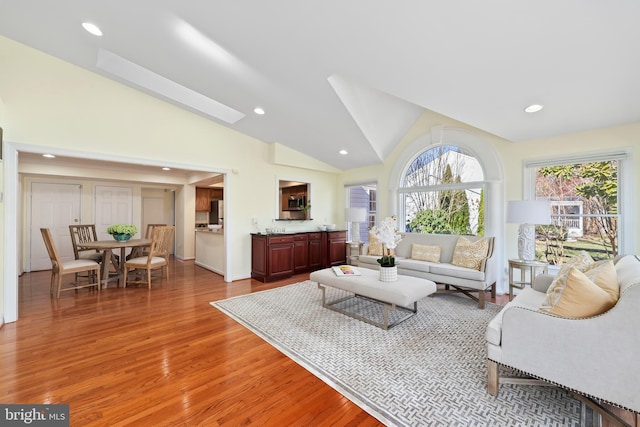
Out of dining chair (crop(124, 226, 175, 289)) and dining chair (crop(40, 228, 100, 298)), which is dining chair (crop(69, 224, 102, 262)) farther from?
dining chair (crop(124, 226, 175, 289))

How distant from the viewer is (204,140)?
15.7 feet

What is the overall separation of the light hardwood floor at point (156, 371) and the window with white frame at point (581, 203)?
12.7 ft

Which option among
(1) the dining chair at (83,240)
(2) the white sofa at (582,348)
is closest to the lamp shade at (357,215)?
(2) the white sofa at (582,348)

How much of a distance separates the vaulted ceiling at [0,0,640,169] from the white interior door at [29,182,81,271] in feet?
12.9

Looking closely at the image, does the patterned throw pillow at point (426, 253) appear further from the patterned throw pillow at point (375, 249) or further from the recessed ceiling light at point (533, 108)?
the recessed ceiling light at point (533, 108)

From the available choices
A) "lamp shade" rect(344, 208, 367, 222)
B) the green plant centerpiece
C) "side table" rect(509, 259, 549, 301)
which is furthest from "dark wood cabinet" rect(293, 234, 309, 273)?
"side table" rect(509, 259, 549, 301)

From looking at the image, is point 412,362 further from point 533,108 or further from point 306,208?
point 306,208

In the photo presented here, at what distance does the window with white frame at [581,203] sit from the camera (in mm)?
3436

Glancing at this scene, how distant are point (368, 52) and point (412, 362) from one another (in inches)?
110

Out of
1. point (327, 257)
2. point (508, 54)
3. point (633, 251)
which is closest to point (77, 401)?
point (508, 54)

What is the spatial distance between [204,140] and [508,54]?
4.38 meters

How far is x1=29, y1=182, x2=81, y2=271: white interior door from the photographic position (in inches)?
227

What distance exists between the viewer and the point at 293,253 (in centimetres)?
549

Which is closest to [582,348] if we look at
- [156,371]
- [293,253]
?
[156,371]
